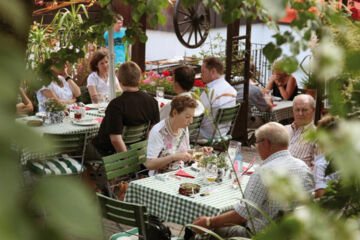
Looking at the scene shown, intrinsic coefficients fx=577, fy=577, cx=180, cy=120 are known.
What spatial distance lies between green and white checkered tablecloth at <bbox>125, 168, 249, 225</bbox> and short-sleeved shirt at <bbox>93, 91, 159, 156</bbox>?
112 cm

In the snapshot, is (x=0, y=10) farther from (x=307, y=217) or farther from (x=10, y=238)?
(x=307, y=217)

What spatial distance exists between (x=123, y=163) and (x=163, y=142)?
36 centimetres

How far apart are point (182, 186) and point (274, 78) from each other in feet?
13.7

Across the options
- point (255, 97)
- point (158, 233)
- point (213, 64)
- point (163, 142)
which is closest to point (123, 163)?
point (163, 142)

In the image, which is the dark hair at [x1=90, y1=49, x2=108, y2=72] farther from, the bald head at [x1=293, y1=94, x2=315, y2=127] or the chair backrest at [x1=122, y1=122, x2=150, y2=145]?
the bald head at [x1=293, y1=94, x2=315, y2=127]

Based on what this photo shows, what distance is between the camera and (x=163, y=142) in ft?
15.0

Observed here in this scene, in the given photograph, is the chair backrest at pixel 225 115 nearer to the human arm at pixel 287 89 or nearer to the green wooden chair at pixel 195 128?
the green wooden chair at pixel 195 128

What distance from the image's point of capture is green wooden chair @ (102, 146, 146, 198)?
14.5ft

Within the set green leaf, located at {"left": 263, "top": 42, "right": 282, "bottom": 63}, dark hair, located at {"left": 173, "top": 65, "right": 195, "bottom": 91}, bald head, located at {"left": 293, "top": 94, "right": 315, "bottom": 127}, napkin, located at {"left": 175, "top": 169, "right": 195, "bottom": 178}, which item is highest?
green leaf, located at {"left": 263, "top": 42, "right": 282, "bottom": 63}

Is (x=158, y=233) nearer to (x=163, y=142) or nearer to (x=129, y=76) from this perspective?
(x=163, y=142)

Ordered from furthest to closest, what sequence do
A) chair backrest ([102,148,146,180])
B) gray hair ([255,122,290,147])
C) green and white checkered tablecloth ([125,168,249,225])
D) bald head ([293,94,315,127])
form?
bald head ([293,94,315,127]) < chair backrest ([102,148,146,180]) < green and white checkered tablecloth ([125,168,249,225]) < gray hair ([255,122,290,147])

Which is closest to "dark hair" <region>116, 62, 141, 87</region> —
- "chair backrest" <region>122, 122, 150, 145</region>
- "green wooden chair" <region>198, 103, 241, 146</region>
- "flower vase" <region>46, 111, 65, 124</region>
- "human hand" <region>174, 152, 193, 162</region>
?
"chair backrest" <region>122, 122, 150, 145</region>

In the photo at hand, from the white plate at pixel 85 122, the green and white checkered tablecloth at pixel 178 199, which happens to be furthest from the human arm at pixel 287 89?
the green and white checkered tablecloth at pixel 178 199

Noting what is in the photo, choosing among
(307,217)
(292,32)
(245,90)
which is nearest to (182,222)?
(292,32)
